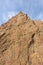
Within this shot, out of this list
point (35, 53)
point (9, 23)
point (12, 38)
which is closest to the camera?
point (35, 53)

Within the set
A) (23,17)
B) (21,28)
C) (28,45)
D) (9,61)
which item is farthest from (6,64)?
(23,17)

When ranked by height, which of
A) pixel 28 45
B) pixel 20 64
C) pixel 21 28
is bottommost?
pixel 20 64

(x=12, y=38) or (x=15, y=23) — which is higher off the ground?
(x=15, y=23)

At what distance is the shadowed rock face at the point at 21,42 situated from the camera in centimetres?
2338

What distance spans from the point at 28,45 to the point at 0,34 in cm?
371

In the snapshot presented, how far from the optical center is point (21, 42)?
24766 millimetres

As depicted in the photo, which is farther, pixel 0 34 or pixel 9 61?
pixel 0 34

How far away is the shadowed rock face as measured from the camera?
2338cm

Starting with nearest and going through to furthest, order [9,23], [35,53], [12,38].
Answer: [35,53] → [12,38] → [9,23]

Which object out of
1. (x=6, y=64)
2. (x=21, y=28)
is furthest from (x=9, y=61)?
(x=21, y=28)

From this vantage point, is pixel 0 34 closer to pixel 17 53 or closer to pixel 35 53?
pixel 17 53

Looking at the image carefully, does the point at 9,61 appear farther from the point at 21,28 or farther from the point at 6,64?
the point at 21,28

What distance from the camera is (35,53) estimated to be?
23062 millimetres

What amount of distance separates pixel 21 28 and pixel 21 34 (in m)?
0.89
